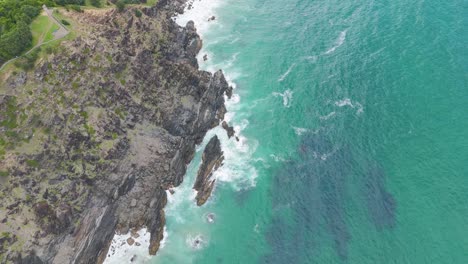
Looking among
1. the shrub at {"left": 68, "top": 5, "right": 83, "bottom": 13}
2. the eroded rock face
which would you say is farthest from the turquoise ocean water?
the shrub at {"left": 68, "top": 5, "right": 83, "bottom": 13}

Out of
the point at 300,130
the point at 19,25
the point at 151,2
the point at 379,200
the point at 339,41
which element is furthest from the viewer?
the point at 151,2

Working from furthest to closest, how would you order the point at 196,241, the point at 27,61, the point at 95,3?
the point at 95,3 → the point at 27,61 → the point at 196,241

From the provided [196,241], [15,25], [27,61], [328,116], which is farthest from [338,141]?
[15,25]

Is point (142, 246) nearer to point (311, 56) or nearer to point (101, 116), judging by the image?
point (101, 116)

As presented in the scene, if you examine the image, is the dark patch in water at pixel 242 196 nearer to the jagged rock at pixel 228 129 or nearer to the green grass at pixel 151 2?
the jagged rock at pixel 228 129

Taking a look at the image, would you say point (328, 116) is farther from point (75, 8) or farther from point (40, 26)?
point (40, 26)

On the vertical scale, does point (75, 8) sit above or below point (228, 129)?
above

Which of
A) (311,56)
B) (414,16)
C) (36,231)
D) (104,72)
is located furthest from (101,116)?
(414,16)
